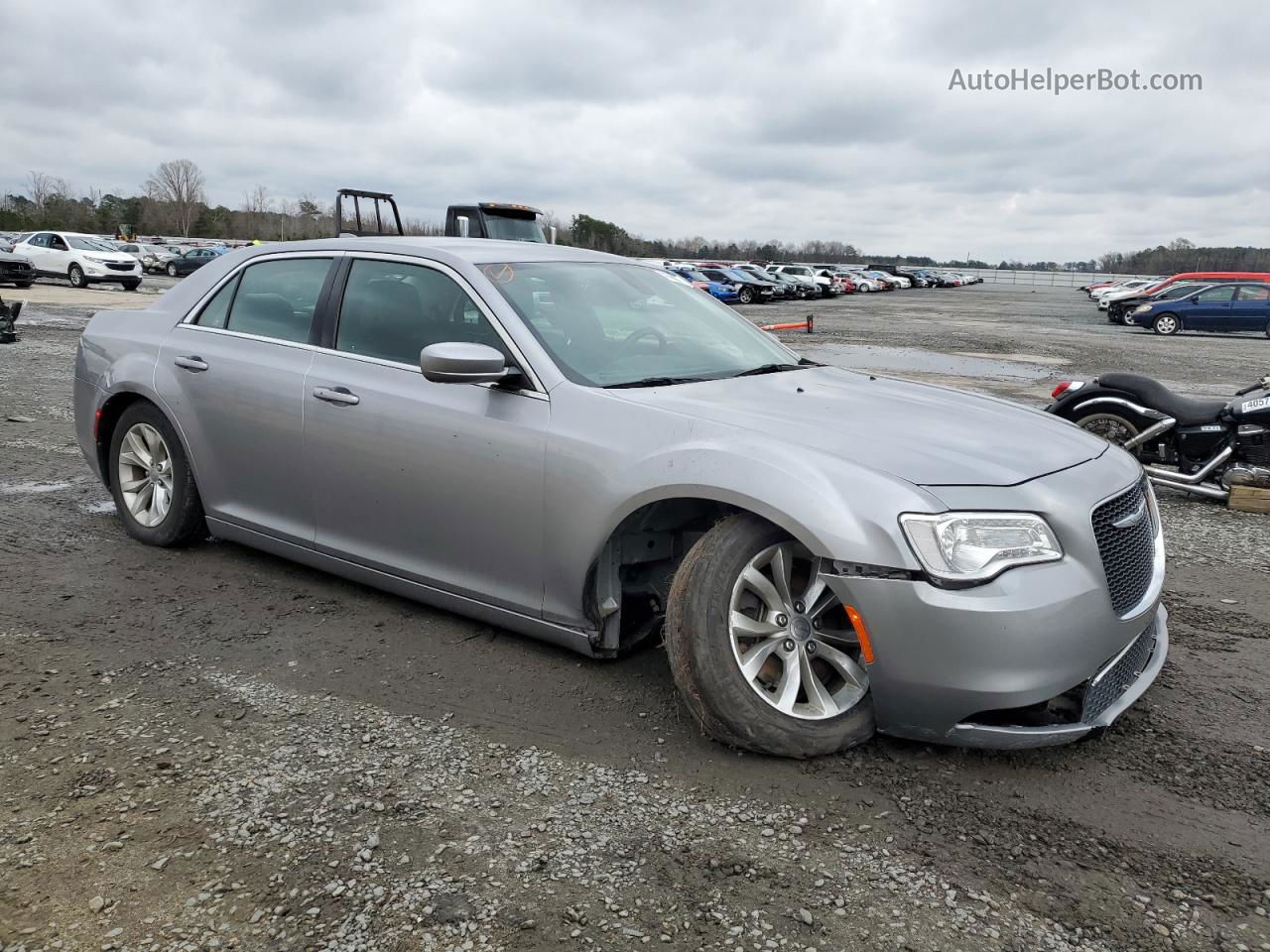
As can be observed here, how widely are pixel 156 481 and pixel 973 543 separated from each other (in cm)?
403

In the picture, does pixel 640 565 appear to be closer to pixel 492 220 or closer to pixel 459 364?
pixel 459 364

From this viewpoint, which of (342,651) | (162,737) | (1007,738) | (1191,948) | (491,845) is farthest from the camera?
(342,651)

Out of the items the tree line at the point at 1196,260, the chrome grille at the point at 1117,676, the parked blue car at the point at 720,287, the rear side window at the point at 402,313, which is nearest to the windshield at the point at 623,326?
the rear side window at the point at 402,313

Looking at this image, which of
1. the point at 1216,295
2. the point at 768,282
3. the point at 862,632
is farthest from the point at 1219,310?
the point at 862,632

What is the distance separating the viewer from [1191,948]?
7.72 feet

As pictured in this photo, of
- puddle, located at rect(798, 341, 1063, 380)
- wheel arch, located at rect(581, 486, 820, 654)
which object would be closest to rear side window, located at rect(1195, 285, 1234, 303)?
puddle, located at rect(798, 341, 1063, 380)

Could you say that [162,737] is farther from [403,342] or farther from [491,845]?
[403,342]

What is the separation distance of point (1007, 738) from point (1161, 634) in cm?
104

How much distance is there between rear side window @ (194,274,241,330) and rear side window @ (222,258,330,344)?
4 cm

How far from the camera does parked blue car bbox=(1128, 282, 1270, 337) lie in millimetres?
27859

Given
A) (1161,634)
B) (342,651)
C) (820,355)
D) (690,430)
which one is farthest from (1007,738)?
(820,355)

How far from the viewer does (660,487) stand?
3332 millimetres

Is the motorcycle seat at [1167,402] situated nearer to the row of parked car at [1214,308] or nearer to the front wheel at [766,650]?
the front wheel at [766,650]

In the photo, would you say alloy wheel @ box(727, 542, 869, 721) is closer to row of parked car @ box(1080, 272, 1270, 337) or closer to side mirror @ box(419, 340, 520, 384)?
side mirror @ box(419, 340, 520, 384)
